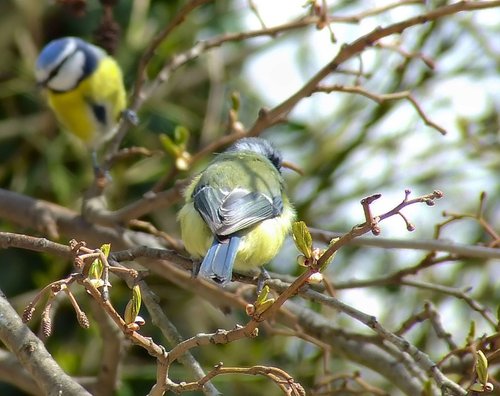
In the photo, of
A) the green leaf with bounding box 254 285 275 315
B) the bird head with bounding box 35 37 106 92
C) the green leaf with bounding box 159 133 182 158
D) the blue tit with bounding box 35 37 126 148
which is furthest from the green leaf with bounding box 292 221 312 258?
the bird head with bounding box 35 37 106 92

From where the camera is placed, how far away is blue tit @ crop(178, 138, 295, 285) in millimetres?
1545

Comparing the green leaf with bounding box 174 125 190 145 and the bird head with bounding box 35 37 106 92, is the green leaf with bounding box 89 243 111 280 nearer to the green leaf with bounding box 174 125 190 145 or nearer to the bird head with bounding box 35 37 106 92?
the green leaf with bounding box 174 125 190 145

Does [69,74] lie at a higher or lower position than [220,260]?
lower

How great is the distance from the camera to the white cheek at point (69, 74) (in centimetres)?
273

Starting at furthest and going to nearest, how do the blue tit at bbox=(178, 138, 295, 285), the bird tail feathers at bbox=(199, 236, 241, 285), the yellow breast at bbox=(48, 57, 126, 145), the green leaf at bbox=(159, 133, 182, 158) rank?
the yellow breast at bbox=(48, 57, 126, 145)
the green leaf at bbox=(159, 133, 182, 158)
the blue tit at bbox=(178, 138, 295, 285)
the bird tail feathers at bbox=(199, 236, 241, 285)

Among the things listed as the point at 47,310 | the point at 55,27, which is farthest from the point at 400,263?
the point at 47,310

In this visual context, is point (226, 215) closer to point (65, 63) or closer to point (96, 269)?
point (96, 269)

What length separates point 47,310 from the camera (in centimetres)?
93

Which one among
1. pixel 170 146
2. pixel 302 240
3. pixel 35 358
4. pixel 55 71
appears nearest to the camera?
pixel 302 240

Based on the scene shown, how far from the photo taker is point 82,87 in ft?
9.48

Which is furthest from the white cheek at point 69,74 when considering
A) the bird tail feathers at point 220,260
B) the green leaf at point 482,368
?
the green leaf at point 482,368

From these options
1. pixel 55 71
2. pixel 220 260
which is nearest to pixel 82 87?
pixel 55 71

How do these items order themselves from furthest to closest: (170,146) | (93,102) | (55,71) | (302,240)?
(93,102), (55,71), (170,146), (302,240)

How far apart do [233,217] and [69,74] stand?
143 cm
